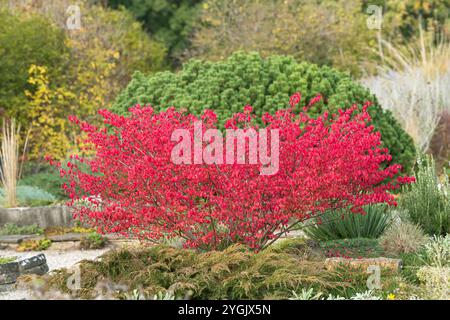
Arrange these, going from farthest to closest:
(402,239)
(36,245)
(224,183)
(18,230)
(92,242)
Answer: (18,230) → (36,245) → (92,242) → (402,239) → (224,183)

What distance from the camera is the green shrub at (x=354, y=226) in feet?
27.1

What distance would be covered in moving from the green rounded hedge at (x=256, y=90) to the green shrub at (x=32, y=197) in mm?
1600

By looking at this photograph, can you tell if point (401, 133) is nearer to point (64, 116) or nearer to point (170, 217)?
point (170, 217)

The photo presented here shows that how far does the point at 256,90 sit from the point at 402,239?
3.80 m

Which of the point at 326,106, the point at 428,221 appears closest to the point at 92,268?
A: the point at 428,221

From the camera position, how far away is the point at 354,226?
831 centimetres

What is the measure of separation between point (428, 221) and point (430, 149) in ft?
17.0

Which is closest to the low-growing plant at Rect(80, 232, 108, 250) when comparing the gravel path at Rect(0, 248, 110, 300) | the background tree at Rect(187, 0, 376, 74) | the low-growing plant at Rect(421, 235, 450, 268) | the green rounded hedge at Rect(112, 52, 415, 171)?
the gravel path at Rect(0, 248, 110, 300)

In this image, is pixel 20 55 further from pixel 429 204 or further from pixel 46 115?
pixel 429 204

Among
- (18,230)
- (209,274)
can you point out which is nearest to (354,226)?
(209,274)

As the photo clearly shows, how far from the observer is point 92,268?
21.7 ft

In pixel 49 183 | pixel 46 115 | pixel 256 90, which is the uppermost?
pixel 256 90

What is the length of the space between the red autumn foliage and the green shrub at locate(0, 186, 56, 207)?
143 inches

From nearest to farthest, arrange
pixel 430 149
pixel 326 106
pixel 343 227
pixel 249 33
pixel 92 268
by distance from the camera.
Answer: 1. pixel 92 268
2. pixel 343 227
3. pixel 326 106
4. pixel 430 149
5. pixel 249 33
